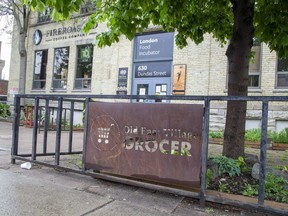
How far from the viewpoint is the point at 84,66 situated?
18219 millimetres

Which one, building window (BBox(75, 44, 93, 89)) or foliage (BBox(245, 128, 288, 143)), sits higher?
building window (BBox(75, 44, 93, 89))

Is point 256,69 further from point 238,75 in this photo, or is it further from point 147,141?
point 147,141

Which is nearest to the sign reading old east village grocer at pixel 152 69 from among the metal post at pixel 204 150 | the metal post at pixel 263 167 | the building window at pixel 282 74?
the building window at pixel 282 74

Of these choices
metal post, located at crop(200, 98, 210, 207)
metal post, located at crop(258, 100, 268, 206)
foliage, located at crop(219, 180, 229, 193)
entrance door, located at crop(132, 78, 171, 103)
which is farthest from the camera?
entrance door, located at crop(132, 78, 171, 103)

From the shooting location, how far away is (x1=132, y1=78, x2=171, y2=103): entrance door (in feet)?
49.2

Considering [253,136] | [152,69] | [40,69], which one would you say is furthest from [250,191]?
[40,69]

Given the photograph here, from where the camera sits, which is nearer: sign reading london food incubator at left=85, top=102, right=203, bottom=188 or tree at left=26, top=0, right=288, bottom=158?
sign reading london food incubator at left=85, top=102, right=203, bottom=188

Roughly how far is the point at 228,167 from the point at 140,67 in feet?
38.3

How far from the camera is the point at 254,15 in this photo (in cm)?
550

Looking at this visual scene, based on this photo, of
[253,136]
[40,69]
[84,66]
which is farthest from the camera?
[40,69]

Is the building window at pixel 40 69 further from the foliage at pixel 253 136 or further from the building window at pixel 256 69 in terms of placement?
the foliage at pixel 253 136

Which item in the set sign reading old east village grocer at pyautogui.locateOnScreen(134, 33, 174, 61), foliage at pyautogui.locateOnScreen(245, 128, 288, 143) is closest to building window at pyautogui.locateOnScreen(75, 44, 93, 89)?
sign reading old east village grocer at pyautogui.locateOnScreen(134, 33, 174, 61)

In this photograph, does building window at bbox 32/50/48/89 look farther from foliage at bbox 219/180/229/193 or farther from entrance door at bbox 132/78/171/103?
foliage at bbox 219/180/229/193

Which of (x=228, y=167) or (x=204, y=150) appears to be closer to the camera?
(x=204, y=150)
